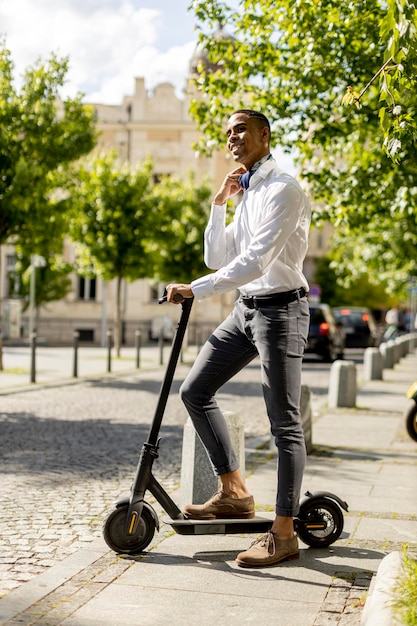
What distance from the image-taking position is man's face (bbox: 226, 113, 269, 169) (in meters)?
4.58

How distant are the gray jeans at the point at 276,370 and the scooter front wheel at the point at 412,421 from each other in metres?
5.64

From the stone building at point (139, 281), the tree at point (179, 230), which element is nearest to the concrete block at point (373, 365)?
the tree at point (179, 230)

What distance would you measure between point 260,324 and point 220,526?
945 millimetres

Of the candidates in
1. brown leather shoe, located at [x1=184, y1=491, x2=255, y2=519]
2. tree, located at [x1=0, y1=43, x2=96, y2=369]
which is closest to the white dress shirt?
brown leather shoe, located at [x1=184, y1=491, x2=255, y2=519]

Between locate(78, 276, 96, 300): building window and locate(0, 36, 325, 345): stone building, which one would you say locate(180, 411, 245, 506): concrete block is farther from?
locate(78, 276, 96, 300): building window

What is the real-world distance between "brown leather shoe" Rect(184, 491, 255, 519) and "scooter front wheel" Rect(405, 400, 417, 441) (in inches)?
216

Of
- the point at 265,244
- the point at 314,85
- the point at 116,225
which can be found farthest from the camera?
the point at 116,225

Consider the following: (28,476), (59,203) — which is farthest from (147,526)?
(59,203)

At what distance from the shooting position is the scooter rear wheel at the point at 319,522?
15.5 feet

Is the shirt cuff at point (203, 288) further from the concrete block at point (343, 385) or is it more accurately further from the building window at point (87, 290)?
the building window at point (87, 290)

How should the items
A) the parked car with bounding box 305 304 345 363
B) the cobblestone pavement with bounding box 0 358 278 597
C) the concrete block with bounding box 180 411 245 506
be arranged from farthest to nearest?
1. the parked car with bounding box 305 304 345 363
2. the concrete block with bounding box 180 411 245 506
3. the cobblestone pavement with bounding box 0 358 278 597

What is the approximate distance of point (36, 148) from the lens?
17.8 meters

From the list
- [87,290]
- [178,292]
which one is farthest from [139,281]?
[178,292]

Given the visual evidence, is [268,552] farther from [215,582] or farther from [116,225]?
[116,225]
